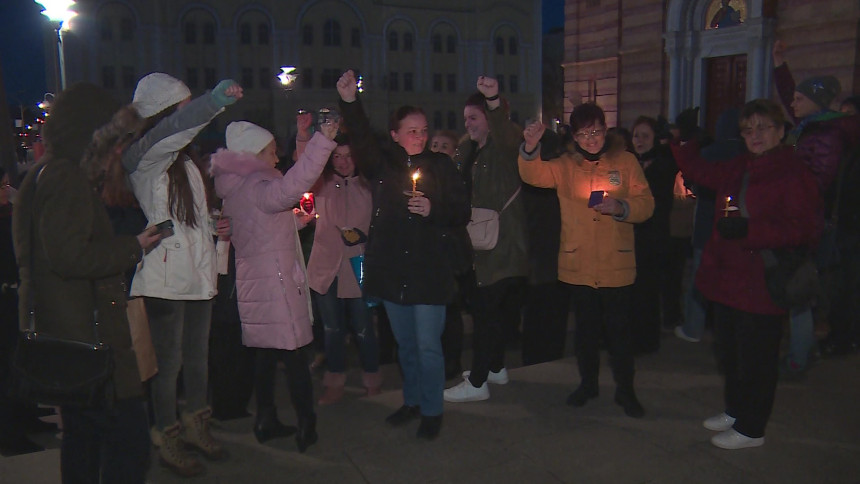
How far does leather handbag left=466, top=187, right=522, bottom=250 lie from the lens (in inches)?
187

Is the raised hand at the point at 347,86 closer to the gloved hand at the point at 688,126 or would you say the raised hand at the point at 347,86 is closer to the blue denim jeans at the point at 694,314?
the gloved hand at the point at 688,126

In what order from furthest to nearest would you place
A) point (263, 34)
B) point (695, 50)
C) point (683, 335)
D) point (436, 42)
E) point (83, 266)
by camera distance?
point (436, 42), point (263, 34), point (695, 50), point (683, 335), point (83, 266)

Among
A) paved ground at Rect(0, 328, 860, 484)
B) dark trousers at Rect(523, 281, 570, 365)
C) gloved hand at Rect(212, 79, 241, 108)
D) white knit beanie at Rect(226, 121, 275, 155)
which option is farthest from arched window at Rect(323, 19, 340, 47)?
gloved hand at Rect(212, 79, 241, 108)

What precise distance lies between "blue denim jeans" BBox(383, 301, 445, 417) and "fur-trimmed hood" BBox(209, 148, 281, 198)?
1.13 metres

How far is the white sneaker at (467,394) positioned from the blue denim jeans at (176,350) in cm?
174

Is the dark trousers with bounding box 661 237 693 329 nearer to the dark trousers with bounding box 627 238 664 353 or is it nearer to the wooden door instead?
the dark trousers with bounding box 627 238 664 353

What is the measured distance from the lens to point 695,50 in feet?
51.4

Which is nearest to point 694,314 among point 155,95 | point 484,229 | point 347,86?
point 484,229

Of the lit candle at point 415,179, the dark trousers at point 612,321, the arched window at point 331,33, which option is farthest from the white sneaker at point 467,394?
the arched window at point 331,33

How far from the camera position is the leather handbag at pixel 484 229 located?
15.6 ft

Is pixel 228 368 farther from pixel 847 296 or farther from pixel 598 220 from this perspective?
pixel 847 296

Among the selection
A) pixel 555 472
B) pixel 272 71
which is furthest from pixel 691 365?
pixel 272 71

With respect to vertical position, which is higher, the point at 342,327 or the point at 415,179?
the point at 415,179

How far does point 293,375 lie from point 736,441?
265 centimetres
